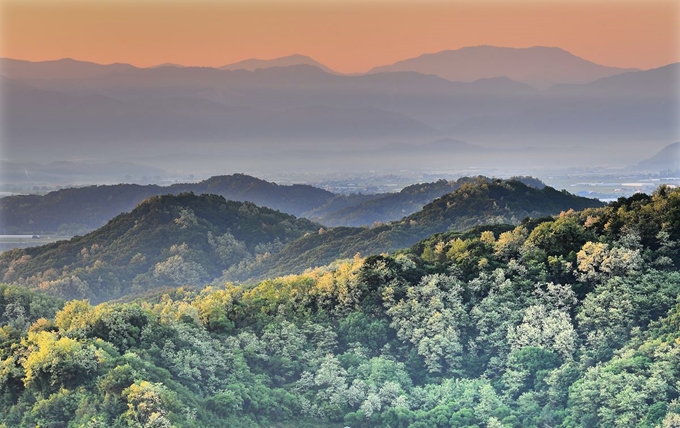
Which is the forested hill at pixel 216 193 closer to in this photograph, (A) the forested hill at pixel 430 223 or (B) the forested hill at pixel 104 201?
(B) the forested hill at pixel 104 201

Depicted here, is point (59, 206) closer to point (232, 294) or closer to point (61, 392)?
point (232, 294)

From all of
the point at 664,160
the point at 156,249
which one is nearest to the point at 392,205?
the point at 156,249

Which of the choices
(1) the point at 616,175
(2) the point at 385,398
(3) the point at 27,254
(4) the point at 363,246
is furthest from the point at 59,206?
(2) the point at 385,398

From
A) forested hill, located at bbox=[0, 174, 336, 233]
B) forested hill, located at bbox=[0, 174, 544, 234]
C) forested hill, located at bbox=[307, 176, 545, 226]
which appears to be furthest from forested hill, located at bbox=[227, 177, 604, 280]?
forested hill, located at bbox=[0, 174, 336, 233]

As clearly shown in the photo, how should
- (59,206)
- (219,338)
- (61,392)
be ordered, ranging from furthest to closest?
(59,206) → (219,338) → (61,392)

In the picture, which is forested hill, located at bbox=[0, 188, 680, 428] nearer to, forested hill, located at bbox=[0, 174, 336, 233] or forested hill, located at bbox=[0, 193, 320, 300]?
forested hill, located at bbox=[0, 193, 320, 300]

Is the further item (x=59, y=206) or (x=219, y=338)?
(x=59, y=206)
